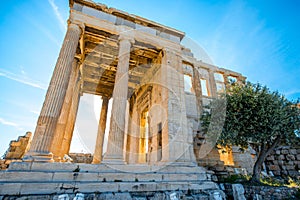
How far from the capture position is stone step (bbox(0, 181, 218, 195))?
428 cm

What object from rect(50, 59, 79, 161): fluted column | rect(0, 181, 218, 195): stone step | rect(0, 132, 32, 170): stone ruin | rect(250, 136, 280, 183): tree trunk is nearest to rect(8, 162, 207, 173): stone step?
rect(0, 181, 218, 195): stone step

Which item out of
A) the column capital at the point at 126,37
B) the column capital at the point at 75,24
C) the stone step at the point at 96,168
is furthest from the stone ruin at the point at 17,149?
the column capital at the point at 126,37

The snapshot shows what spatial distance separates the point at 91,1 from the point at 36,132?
7.30 meters

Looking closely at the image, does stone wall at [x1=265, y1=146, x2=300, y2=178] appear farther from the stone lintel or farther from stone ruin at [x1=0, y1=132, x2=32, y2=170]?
stone ruin at [x1=0, y1=132, x2=32, y2=170]

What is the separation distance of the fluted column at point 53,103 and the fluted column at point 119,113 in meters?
2.12

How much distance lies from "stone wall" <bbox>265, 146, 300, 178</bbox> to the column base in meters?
14.4

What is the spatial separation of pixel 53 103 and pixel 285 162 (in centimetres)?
1581

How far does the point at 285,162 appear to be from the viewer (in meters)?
11.7

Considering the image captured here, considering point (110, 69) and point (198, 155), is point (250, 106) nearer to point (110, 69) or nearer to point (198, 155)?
point (198, 155)

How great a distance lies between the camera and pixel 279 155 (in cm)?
1204

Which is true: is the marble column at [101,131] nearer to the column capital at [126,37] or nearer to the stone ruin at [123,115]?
the stone ruin at [123,115]

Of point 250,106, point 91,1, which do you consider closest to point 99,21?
point 91,1

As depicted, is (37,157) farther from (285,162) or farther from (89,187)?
(285,162)

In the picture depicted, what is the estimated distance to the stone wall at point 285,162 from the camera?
1120 centimetres
